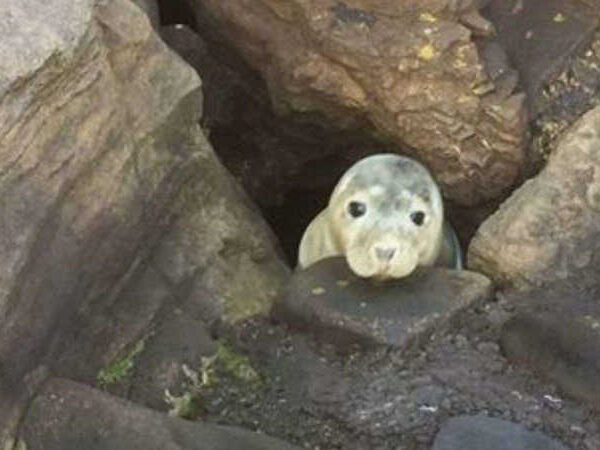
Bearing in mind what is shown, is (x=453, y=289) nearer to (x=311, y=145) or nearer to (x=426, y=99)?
(x=426, y=99)

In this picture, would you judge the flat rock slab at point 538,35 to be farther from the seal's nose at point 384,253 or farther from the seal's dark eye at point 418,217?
the seal's nose at point 384,253

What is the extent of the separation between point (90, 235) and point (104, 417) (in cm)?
41

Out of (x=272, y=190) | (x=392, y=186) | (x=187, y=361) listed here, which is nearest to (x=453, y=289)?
(x=392, y=186)

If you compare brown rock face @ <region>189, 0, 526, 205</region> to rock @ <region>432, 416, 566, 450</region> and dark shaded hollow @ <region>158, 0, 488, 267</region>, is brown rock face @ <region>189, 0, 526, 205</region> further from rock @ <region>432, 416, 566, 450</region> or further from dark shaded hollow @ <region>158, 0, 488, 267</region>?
rock @ <region>432, 416, 566, 450</region>

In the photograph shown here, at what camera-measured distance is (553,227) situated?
121 inches

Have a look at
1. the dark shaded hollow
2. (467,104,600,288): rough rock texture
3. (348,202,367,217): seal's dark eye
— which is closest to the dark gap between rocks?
the dark shaded hollow

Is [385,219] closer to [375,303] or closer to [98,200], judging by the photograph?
[375,303]

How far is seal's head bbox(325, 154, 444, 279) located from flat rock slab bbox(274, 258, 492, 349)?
6cm

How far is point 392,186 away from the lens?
9.90ft

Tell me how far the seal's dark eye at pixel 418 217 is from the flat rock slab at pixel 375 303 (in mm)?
127

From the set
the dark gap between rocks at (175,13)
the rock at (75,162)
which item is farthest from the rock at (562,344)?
the dark gap between rocks at (175,13)

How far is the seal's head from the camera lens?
2.88 m

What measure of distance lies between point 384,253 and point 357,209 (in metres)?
0.20

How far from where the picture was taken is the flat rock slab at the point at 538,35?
3.44 m
